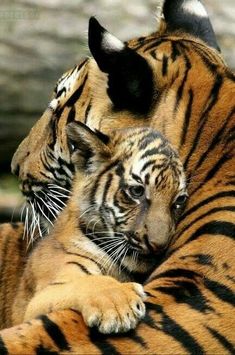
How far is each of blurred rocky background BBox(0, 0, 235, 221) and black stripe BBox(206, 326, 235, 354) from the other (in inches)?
137

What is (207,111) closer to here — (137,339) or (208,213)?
(208,213)

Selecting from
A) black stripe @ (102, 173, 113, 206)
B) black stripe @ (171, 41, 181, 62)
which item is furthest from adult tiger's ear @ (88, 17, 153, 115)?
black stripe @ (102, 173, 113, 206)

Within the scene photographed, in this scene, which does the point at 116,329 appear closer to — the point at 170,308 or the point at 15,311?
the point at 170,308

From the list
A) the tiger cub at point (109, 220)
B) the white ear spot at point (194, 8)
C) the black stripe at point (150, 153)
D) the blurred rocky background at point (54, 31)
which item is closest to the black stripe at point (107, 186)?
the tiger cub at point (109, 220)

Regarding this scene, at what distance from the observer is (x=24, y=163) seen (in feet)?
15.8

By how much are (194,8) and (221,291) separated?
5.41 ft

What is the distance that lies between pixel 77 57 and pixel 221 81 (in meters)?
2.63

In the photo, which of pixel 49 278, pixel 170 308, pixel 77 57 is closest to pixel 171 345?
pixel 170 308

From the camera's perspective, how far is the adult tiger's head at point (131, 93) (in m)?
4.23

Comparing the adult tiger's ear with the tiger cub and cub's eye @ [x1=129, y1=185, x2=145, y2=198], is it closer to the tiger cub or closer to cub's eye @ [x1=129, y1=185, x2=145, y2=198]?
the tiger cub

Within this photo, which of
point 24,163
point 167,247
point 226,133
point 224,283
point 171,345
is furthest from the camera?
point 24,163

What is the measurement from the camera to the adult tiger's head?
4.23m

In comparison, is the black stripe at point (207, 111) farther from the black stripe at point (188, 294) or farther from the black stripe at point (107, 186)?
the black stripe at point (188, 294)

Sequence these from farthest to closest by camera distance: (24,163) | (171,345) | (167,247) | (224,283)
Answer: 1. (24,163)
2. (167,247)
3. (224,283)
4. (171,345)
